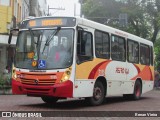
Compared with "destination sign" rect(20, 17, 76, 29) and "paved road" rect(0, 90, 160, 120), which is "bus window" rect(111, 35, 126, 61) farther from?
"destination sign" rect(20, 17, 76, 29)

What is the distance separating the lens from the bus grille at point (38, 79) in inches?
549

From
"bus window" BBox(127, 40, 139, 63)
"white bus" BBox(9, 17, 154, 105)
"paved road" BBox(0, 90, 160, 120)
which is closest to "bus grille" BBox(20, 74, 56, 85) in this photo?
"white bus" BBox(9, 17, 154, 105)

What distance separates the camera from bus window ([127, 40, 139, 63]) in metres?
18.9

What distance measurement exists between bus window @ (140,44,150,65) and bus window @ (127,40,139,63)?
2.07 ft

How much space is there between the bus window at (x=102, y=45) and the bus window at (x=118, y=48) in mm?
514

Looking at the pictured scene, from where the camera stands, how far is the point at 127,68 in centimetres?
1859

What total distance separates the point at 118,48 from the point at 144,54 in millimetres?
3767

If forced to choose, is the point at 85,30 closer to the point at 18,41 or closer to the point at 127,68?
the point at 18,41

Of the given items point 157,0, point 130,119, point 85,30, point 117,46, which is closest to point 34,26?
point 85,30

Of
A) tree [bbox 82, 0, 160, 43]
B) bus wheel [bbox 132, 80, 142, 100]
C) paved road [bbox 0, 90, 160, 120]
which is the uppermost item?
tree [bbox 82, 0, 160, 43]

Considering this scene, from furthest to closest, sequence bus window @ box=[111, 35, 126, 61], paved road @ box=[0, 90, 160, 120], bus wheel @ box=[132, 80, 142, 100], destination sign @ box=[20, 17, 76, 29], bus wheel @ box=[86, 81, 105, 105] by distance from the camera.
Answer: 1. bus wheel @ box=[132, 80, 142, 100]
2. bus window @ box=[111, 35, 126, 61]
3. bus wheel @ box=[86, 81, 105, 105]
4. destination sign @ box=[20, 17, 76, 29]
5. paved road @ box=[0, 90, 160, 120]

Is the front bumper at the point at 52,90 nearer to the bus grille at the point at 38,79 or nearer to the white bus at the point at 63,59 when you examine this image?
the white bus at the point at 63,59

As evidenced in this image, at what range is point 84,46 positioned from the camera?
576 inches

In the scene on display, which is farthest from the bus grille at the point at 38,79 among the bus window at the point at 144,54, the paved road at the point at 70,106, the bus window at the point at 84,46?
the bus window at the point at 144,54
